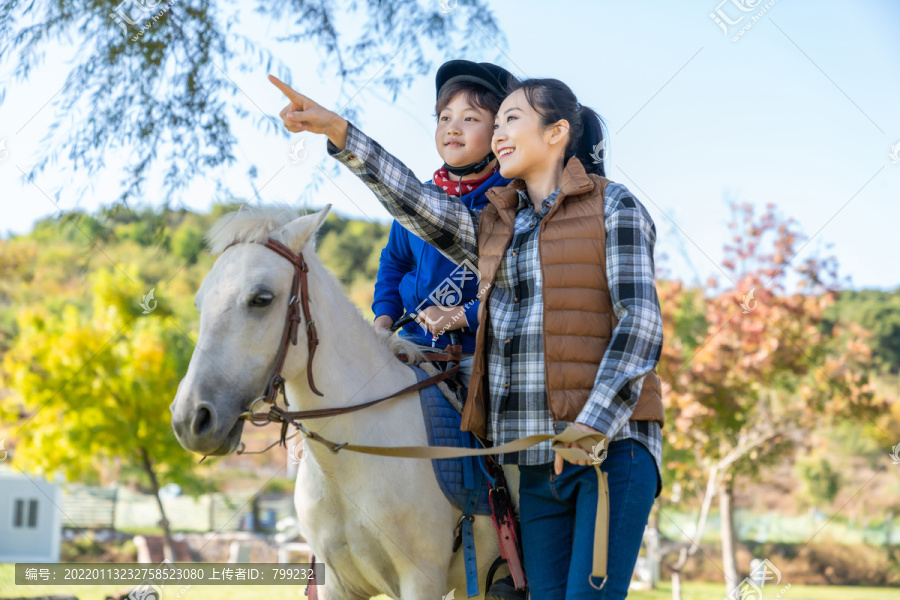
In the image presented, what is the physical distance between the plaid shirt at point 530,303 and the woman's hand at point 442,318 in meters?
0.48

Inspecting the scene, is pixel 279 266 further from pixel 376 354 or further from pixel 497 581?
pixel 497 581

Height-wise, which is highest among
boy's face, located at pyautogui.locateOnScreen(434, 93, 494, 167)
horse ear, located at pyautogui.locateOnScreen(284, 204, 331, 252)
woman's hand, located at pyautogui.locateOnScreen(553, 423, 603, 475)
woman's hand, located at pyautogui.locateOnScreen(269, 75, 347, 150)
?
boy's face, located at pyautogui.locateOnScreen(434, 93, 494, 167)

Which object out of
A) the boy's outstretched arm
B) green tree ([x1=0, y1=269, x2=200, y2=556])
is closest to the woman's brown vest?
the boy's outstretched arm

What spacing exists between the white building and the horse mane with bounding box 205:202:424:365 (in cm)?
1797

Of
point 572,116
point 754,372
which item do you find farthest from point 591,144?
point 754,372

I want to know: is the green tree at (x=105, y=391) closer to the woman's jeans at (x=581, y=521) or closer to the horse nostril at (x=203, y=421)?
the horse nostril at (x=203, y=421)

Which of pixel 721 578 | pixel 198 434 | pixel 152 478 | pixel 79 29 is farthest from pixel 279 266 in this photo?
pixel 721 578

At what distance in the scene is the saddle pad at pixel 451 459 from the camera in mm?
2906

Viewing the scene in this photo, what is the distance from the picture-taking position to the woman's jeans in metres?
2.30

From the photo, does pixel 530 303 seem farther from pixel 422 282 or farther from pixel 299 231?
pixel 422 282

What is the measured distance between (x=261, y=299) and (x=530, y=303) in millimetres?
924

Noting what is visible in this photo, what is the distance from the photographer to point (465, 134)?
344cm

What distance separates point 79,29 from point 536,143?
322 centimetres

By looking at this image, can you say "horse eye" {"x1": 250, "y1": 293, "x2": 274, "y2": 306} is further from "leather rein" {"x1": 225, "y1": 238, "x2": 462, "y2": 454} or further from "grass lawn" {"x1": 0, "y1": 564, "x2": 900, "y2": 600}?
"grass lawn" {"x1": 0, "y1": 564, "x2": 900, "y2": 600}
